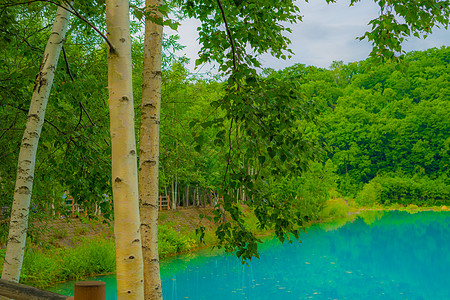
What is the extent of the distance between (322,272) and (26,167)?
12.9 meters

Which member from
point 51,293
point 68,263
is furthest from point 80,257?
point 51,293

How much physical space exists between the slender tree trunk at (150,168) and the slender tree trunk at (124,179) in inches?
51.4

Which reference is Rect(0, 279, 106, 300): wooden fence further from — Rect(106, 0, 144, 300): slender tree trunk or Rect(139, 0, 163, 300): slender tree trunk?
Rect(139, 0, 163, 300): slender tree trunk

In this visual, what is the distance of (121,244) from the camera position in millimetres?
2385

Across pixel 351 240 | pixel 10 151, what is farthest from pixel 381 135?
pixel 10 151

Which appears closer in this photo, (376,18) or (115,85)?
(115,85)

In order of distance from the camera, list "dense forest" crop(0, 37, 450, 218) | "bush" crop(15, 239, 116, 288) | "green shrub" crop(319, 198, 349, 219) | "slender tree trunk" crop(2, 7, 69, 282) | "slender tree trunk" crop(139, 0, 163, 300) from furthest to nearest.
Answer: "green shrub" crop(319, 198, 349, 219) → "bush" crop(15, 239, 116, 288) → "dense forest" crop(0, 37, 450, 218) → "slender tree trunk" crop(2, 7, 69, 282) → "slender tree trunk" crop(139, 0, 163, 300)

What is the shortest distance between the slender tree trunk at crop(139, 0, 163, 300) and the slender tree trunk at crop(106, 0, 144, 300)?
1305mm

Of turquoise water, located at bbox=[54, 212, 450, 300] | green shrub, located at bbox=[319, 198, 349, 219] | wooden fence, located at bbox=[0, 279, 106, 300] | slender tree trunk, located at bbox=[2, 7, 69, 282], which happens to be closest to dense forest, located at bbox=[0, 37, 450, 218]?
slender tree trunk, located at bbox=[2, 7, 69, 282]

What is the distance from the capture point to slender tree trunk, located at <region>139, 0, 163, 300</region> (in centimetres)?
373

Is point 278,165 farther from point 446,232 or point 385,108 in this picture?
point 385,108

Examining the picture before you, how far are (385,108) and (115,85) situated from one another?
2359 inches

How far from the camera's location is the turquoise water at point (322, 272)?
1243 cm

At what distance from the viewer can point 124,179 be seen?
2.37 m
